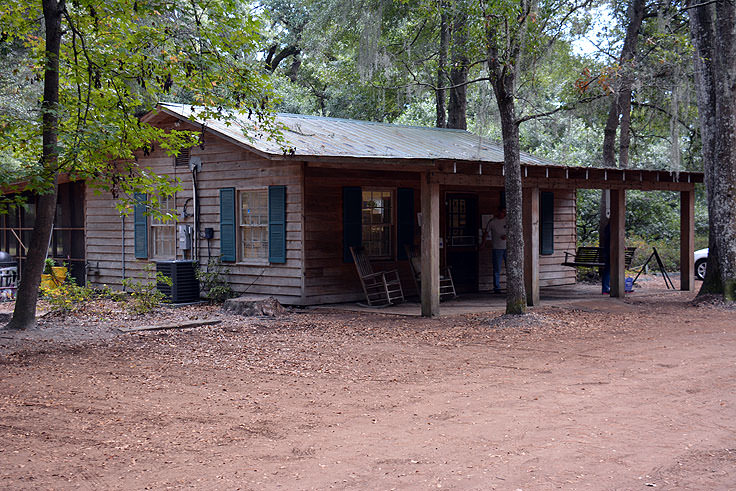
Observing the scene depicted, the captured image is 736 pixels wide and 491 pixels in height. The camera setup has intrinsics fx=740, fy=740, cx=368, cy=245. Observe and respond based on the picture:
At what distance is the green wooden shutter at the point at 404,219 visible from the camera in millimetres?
14070

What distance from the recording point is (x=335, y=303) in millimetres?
13242

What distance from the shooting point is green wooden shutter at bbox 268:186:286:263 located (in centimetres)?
1289

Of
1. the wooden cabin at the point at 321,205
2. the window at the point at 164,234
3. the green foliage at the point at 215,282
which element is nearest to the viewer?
the wooden cabin at the point at 321,205

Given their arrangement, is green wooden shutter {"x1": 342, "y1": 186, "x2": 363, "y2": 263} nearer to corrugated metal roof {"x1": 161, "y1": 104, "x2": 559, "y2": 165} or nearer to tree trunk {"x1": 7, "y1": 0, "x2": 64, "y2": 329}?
corrugated metal roof {"x1": 161, "y1": 104, "x2": 559, "y2": 165}

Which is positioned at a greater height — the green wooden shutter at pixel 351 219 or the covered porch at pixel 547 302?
the green wooden shutter at pixel 351 219

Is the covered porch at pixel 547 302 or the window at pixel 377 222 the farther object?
the window at pixel 377 222

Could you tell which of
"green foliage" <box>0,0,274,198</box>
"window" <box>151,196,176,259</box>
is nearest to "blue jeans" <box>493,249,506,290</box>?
"window" <box>151,196,176,259</box>

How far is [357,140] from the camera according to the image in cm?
1393

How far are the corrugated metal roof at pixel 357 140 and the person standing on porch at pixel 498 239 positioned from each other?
1.21 meters

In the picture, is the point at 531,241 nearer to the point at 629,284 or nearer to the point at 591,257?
the point at 591,257

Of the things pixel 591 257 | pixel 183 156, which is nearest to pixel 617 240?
pixel 591 257

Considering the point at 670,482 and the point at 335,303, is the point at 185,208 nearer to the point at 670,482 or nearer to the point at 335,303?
the point at 335,303

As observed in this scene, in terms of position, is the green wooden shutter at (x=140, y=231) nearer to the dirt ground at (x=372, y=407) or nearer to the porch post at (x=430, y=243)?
the dirt ground at (x=372, y=407)

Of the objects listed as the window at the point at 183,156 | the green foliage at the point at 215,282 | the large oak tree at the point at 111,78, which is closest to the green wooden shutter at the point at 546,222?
the green foliage at the point at 215,282
